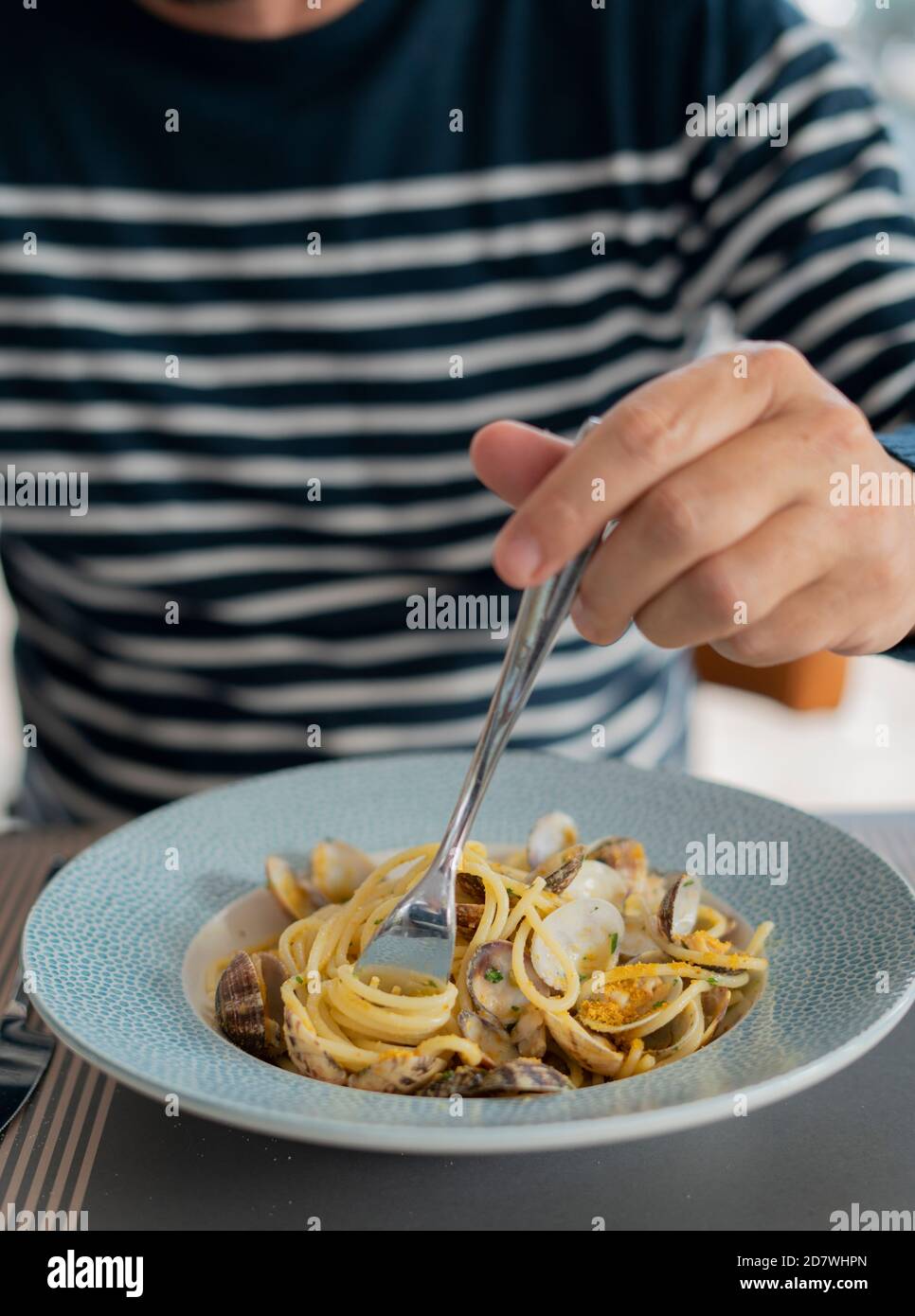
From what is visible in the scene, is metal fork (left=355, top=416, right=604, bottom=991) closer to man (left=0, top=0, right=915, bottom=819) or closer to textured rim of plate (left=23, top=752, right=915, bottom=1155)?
textured rim of plate (left=23, top=752, right=915, bottom=1155)

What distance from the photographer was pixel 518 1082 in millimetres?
772

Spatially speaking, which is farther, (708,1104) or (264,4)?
(264,4)

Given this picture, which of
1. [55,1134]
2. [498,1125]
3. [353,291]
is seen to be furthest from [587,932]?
[353,291]

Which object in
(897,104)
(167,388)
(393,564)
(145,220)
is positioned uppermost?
(897,104)

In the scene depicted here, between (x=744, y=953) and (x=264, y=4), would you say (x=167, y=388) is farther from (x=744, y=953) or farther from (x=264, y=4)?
(x=744, y=953)

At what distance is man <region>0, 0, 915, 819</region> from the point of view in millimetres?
1537

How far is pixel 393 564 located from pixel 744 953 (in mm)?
828

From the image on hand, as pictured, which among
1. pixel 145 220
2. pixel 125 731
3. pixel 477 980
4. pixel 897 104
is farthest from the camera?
pixel 897 104

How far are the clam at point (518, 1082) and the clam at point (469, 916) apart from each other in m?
0.19

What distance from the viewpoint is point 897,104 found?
4.97 meters

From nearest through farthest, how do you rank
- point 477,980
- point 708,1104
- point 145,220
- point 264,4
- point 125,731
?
point 708,1104 < point 477,980 < point 264,4 < point 145,220 < point 125,731

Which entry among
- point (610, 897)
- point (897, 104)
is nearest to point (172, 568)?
point (610, 897)

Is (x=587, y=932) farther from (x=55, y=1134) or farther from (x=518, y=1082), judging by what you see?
A: (x=55, y=1134)

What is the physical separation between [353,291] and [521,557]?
881 millimetres
